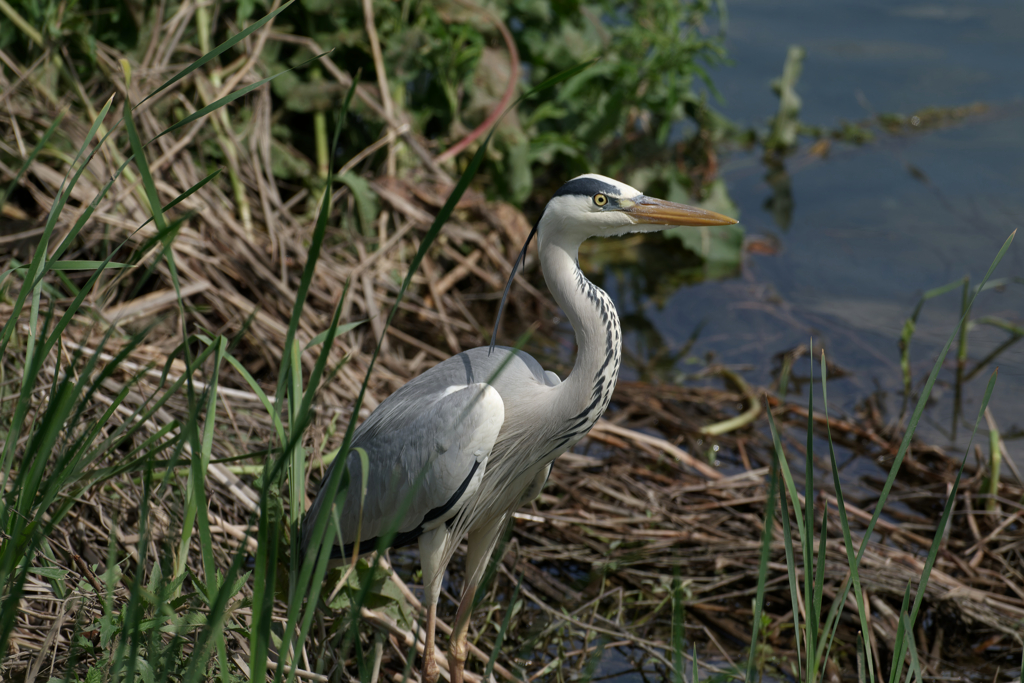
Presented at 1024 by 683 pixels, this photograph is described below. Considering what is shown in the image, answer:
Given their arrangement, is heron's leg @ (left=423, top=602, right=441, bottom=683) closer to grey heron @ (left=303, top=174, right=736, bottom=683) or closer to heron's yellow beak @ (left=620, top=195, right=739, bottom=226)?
grey heron @ (left=303, top=174, right=736, bottom=683)

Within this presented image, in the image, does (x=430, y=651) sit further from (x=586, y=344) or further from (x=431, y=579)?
(x=586, y=344)

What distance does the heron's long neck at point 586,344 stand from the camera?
250cm

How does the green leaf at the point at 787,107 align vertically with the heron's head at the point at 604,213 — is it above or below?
below

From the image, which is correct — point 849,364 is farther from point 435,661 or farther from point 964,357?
point 435,661

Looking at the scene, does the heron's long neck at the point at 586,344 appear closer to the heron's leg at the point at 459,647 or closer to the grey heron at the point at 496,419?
the grey heron at the point at 496,419

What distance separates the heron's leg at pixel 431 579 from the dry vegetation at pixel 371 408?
133 mm

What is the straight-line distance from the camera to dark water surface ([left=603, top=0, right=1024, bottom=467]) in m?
4.87

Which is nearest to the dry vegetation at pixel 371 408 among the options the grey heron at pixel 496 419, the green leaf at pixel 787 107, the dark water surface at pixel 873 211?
the grey heron at pixel 496 419

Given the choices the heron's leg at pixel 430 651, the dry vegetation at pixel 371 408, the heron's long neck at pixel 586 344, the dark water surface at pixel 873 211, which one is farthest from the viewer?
the dark water surface at pixel 873 211

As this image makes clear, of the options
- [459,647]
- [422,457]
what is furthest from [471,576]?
[422,457]

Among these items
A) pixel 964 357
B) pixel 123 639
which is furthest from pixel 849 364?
pixel 123 639

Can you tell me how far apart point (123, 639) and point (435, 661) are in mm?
1373

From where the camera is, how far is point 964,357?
457 cm

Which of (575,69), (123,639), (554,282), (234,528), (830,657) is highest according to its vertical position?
(575,69)
